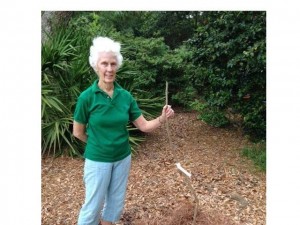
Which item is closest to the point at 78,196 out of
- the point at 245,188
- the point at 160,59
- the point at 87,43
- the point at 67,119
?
the point at 67,119

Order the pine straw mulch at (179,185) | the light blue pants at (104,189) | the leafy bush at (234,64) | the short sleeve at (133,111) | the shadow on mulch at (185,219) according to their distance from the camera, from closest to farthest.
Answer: the light blue pants at (104,189)
the short sleeve at (133,111)
the shadow on mulch at (185,219)
the pine straw mulch at (179,185)
the leafy bush at (234,64)

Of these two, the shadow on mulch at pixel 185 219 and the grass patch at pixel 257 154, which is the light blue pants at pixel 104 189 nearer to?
the shadow on mulch at pixel 185 219

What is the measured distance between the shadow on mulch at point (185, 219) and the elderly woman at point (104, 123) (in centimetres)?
77

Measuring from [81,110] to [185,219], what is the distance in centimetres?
143

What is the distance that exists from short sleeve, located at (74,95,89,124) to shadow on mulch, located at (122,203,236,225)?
1.27 metres

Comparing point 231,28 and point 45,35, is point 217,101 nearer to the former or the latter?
point 231,28

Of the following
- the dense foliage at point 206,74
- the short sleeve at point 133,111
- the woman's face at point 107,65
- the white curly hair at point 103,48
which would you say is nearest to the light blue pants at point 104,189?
the short sleeve at point 133,111

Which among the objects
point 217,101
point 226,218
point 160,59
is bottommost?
point 226,218

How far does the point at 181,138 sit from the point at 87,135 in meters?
2.98

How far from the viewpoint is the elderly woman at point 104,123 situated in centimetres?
240

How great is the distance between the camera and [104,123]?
241 centimetres

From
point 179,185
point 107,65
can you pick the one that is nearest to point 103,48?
point 107,65

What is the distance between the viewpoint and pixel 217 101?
5.05 metres

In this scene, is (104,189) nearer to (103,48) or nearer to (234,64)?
(103,48)
